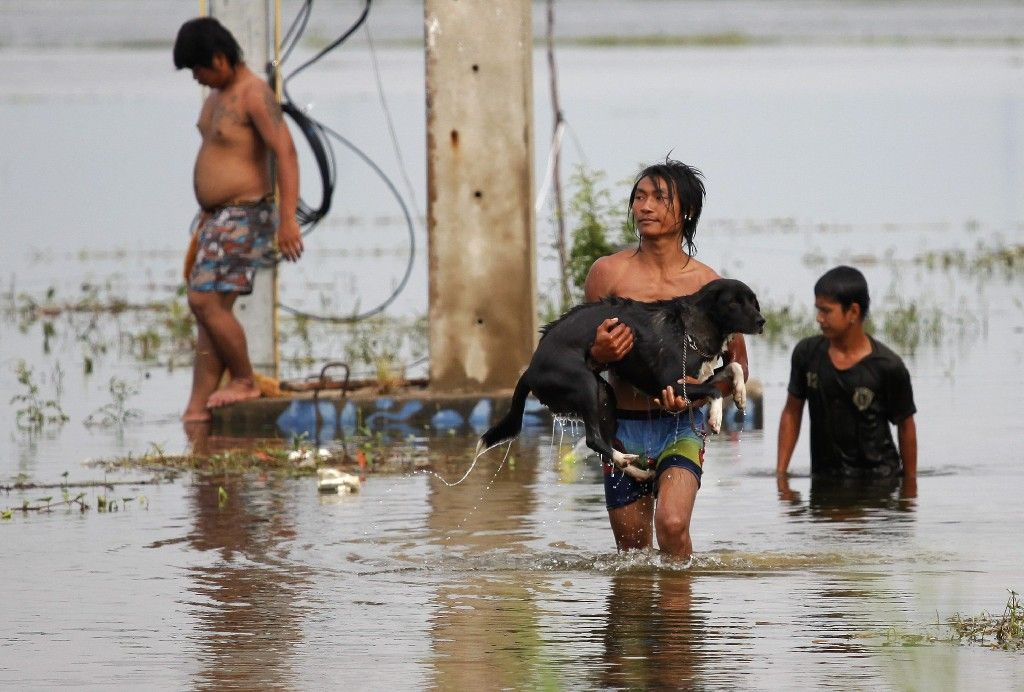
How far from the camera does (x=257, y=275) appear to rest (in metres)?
12.9

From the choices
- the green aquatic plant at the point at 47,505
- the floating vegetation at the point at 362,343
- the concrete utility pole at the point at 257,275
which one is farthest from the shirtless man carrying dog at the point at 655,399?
the concrete utility pole at the point at 257,275

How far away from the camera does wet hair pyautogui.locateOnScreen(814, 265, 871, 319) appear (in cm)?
988

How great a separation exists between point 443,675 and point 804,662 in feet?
3.64

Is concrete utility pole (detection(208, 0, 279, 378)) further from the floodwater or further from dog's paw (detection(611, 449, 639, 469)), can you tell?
dog's paw (detection(611, 449, 639, 469))

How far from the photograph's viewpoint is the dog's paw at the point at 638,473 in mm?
7883

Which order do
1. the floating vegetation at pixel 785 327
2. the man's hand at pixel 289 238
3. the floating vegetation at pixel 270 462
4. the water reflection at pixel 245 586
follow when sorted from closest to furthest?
1. the water reflection at pixel 245 586
2. the floating vegetation at pixel 270 462
3. the man's hand at pixel 289 238
4. the floating vegetation at pixel 785 327

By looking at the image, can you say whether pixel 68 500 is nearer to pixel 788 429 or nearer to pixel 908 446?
pixel 788 429

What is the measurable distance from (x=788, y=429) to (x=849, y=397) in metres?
0.34

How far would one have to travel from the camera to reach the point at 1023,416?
12.0 meters

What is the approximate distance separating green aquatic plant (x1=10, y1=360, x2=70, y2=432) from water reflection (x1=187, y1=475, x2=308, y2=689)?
1.96 m

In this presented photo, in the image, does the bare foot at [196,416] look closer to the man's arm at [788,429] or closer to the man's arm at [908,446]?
the man's arm at [788,429]

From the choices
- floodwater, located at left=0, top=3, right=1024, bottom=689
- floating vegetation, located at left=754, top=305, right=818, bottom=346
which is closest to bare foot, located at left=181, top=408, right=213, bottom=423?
floodwater, located at left=0, top=3, right=1024, bottom=689

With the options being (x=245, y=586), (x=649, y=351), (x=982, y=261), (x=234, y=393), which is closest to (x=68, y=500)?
(x=245, y=586)

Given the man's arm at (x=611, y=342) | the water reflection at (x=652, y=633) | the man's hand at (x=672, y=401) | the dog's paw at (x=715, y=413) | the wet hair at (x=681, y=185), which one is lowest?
the water reflection at (x=652, y=633)
